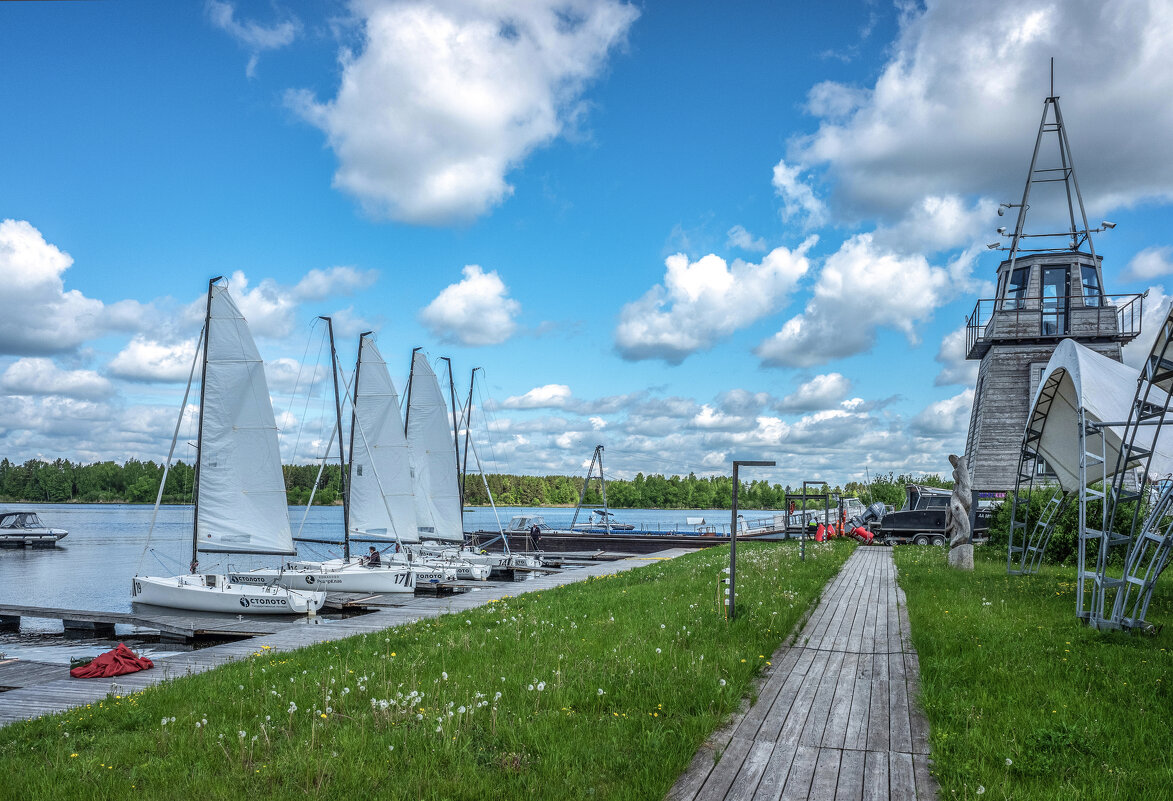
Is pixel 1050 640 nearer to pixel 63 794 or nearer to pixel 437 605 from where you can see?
pixel 63 794

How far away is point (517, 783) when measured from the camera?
5367 millimetres

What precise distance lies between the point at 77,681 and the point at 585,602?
27.7 ft

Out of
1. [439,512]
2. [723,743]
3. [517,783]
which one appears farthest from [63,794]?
[439,512]

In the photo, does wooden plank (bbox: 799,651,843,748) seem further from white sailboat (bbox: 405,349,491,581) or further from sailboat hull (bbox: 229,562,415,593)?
white sailboat (bbox: 405,349,491,581)

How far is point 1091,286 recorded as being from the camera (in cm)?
3070

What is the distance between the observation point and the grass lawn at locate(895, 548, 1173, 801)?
5.36 m

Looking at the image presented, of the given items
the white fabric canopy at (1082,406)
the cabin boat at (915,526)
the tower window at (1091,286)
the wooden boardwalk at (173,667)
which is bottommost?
the wooden boardwalk at (173,667)

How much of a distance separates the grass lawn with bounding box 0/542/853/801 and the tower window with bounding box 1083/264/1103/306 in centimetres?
2699

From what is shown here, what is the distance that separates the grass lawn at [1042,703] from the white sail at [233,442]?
20488 millimetres

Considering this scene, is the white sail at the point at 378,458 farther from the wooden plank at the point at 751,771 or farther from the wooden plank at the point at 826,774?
the wooden plank at the point at 826,774

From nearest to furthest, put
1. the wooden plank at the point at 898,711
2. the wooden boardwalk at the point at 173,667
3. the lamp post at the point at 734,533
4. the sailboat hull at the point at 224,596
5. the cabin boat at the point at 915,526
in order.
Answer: the wooden plank at the point at 898,711 < the wooden boardwalk at the point at 173,667 < the lamp post at the point at 734,533 < the sailboat hull at the point at 224,596 < the cabin boat at the point at 915,526

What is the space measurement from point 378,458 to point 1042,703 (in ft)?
95.0

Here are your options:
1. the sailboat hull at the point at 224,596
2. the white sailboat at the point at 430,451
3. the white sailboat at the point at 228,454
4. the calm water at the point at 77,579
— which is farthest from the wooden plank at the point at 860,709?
the white sailboat at the point at 430,451

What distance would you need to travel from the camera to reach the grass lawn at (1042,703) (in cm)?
536
